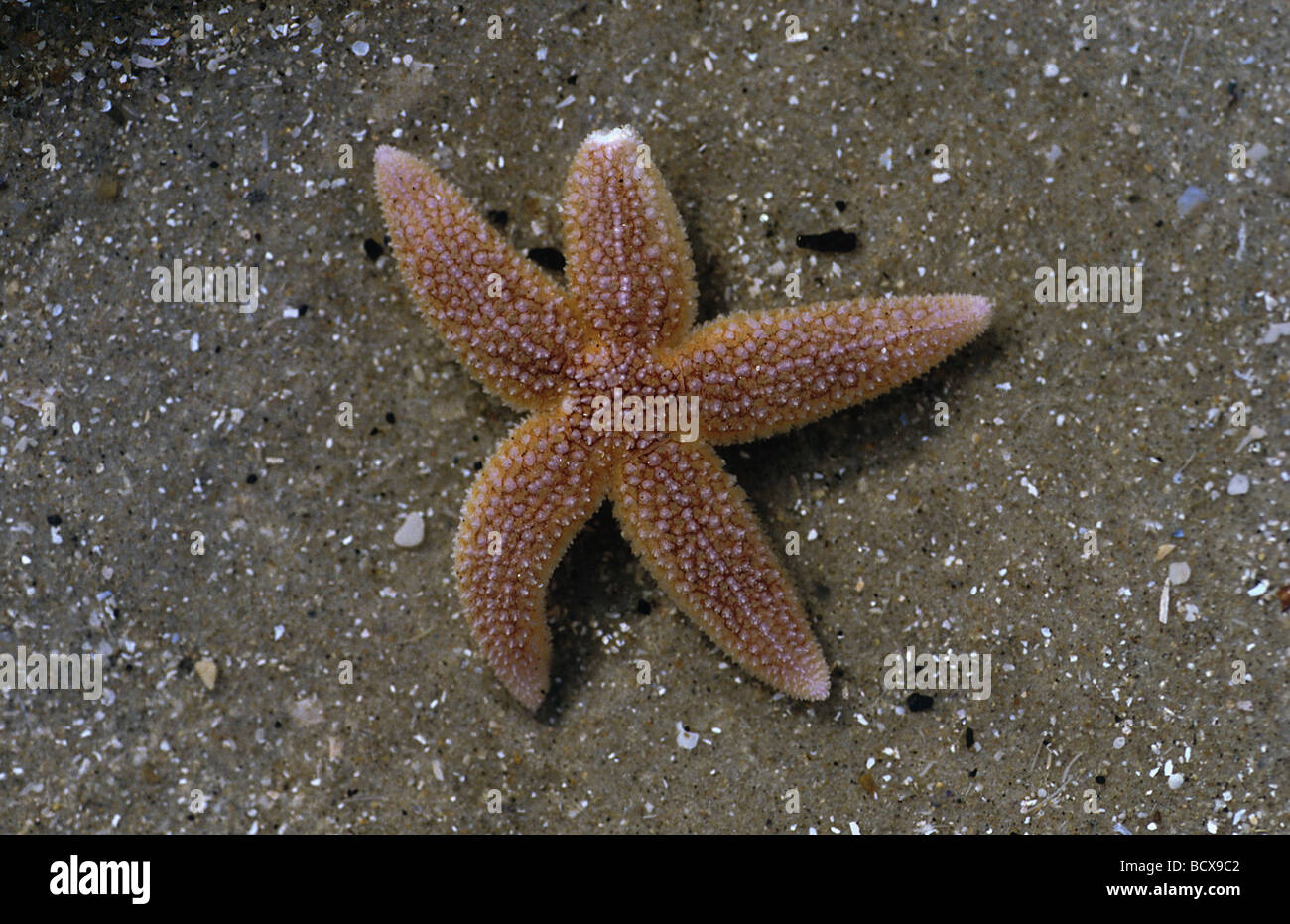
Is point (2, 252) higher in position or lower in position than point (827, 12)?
lower

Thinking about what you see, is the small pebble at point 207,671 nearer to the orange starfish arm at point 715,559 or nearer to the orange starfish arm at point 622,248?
the orange starfish arm at point 715,559

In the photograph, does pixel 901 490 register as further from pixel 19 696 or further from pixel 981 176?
pixel 19 696

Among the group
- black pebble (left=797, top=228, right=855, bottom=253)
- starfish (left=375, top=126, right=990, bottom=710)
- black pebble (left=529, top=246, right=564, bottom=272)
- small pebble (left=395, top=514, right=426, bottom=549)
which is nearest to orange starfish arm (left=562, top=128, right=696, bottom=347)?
starfish (left=375, top=126, right=990, bottom=710)

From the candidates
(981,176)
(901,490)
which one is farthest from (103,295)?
(981,176)

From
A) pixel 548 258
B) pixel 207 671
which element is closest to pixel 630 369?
pixel 548 258

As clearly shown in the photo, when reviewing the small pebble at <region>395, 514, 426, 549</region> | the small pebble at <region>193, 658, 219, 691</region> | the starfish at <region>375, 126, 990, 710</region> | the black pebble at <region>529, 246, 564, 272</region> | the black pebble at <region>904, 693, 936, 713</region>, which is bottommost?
the small pebble at <region>193, 658, 219, 691</region>

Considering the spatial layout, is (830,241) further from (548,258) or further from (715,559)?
(715,559)

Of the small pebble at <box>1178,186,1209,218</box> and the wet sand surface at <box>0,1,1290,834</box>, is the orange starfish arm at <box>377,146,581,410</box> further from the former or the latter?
the small pebble at <box>1178,186,1209,218</box>

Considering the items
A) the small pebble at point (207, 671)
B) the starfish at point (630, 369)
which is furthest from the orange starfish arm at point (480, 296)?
the small pebble at point (207, 671)
